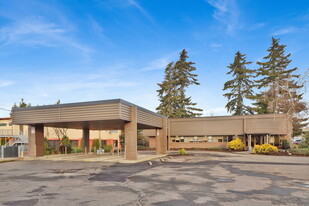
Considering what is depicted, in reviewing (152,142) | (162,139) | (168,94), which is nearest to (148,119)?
(162,139)

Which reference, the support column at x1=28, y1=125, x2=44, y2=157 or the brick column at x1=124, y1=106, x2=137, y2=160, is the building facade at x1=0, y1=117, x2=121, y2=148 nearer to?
the support column at x1=28, y1=125, x2=44, y2=157

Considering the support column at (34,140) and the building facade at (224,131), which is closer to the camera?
the support column at (34,140)

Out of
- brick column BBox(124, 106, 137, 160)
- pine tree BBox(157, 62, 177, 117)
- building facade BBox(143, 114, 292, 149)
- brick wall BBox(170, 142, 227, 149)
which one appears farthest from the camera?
pine tree BBox(157, 62, 177, 117)

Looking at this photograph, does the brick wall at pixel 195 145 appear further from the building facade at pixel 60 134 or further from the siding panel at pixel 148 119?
the siding panel at pixel 148 119

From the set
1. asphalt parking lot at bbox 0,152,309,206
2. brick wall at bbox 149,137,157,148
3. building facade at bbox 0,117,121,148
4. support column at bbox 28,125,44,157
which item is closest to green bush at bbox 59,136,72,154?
building facade at bbox 0,117,121,148

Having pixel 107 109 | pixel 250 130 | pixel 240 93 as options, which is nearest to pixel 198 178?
pixel 107 109

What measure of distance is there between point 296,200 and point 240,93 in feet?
180

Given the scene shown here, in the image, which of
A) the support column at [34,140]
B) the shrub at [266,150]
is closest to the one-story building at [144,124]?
the support column at [34,140]

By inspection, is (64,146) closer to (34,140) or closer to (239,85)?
(34,140)

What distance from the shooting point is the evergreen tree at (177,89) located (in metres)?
60.9

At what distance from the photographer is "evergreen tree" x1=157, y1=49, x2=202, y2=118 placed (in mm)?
60938

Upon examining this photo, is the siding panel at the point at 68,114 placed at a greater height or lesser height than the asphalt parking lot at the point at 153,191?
greater

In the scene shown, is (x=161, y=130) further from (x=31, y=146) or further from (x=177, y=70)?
(x=177, y=70)

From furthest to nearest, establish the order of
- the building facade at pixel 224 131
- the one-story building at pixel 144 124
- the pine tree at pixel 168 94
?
1. the pine tree at pixel 168 94
2. the building facade at pixel 224 131
3. the one-story building at pixel 144 124
